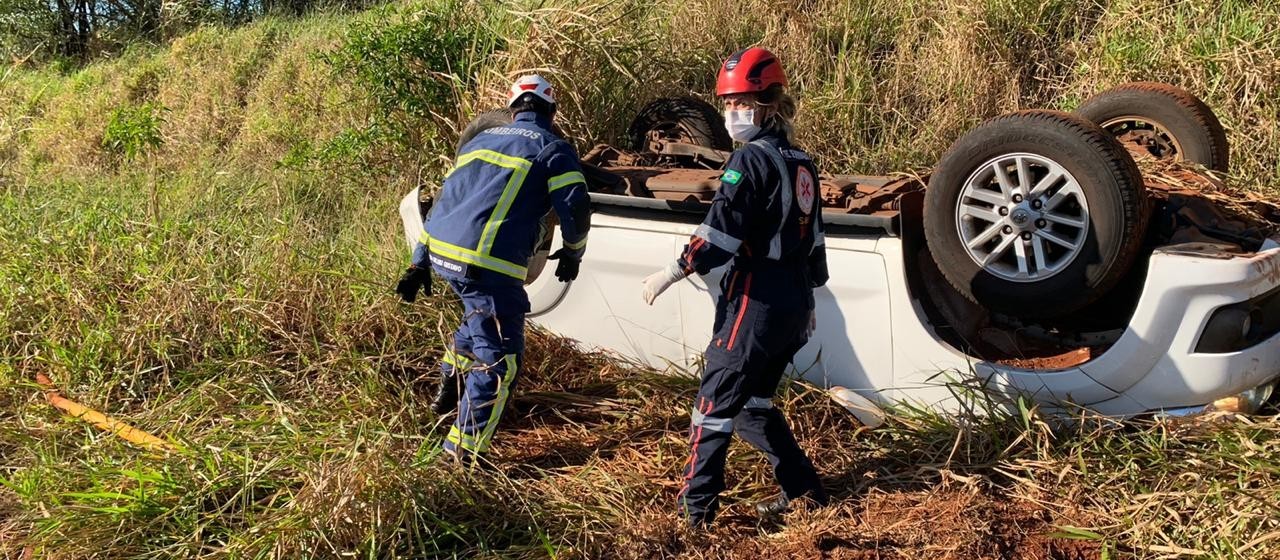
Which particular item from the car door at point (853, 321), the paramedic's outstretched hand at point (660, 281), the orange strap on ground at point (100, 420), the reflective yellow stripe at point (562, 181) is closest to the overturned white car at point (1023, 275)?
the car door at point (853, 321)

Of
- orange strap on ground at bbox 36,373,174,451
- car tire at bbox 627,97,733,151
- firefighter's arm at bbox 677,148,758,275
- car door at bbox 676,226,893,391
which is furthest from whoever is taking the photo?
car tire at bbox 627,97,733,151

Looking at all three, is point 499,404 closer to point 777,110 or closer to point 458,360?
point 458,360

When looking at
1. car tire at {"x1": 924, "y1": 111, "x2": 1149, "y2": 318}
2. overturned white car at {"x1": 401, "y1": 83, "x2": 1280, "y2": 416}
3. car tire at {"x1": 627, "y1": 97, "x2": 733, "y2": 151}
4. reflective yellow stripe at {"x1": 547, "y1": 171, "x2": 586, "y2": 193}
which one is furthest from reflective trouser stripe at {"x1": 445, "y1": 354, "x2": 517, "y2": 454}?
car tire at {"x1": 627, "y1": 97, "x2": 733, "y2": 151}

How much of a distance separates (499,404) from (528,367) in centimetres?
68

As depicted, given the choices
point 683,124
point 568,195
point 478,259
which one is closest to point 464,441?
point 478,259

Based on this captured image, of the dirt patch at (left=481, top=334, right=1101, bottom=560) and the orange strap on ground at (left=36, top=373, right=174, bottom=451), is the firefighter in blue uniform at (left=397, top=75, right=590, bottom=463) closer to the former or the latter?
the dirt patch at (left=481, top=334, right=1101, bottom=560)

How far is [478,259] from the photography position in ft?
10.6

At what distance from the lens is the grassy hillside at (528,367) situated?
2.73m

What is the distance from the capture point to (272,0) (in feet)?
A: 50.4

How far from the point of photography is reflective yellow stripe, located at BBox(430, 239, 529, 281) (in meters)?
3.22

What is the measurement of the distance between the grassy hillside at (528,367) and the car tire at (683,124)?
699 millimetres

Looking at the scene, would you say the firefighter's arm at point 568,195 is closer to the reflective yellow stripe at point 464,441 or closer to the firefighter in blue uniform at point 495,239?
the firefighter in blue uniform at point 495,239

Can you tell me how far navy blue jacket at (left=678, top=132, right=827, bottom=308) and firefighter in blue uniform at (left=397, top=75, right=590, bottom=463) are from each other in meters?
0.77

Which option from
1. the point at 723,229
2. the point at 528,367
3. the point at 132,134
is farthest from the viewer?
the point at 132,134
